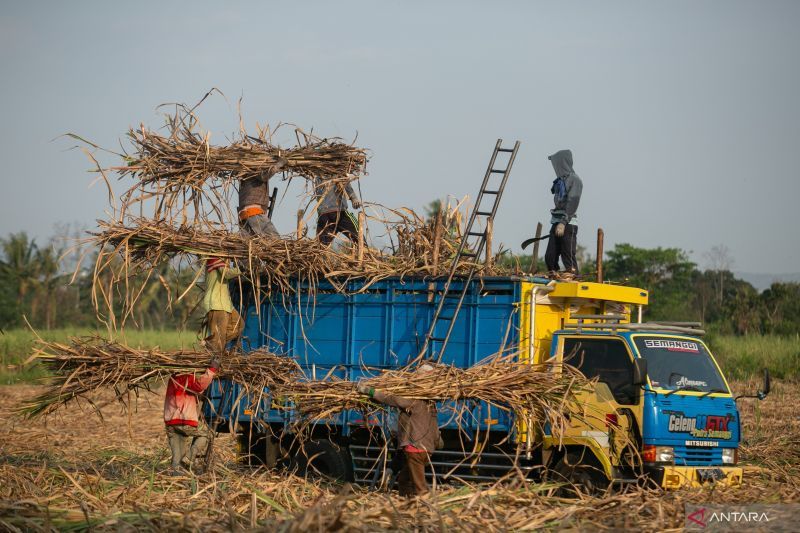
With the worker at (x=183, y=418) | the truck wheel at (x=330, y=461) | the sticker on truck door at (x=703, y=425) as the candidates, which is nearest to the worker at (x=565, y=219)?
the sticker on truck door at (x=703, y=425)

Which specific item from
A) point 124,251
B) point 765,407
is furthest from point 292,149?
Result: point 765,407

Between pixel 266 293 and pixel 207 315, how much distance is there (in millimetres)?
725

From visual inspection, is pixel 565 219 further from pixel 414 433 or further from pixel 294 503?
pixel 294 503

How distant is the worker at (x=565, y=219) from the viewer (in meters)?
12.6

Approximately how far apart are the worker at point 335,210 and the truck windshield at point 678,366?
4.08 metres

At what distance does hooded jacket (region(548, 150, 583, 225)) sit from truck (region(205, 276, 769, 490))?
1.42 m

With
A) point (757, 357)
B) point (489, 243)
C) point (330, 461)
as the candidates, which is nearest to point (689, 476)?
point (489, 243)

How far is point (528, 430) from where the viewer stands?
10266mm

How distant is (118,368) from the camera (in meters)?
10.5

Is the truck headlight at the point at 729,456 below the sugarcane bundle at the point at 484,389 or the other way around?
below

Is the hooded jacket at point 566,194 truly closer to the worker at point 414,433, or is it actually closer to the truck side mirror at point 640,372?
the truck side mirror at point 640,372

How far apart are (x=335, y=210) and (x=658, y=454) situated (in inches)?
204

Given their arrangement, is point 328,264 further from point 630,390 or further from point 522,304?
point 630,390

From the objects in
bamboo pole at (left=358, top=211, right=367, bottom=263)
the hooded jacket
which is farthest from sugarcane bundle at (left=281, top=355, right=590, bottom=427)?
the hooded jacket
